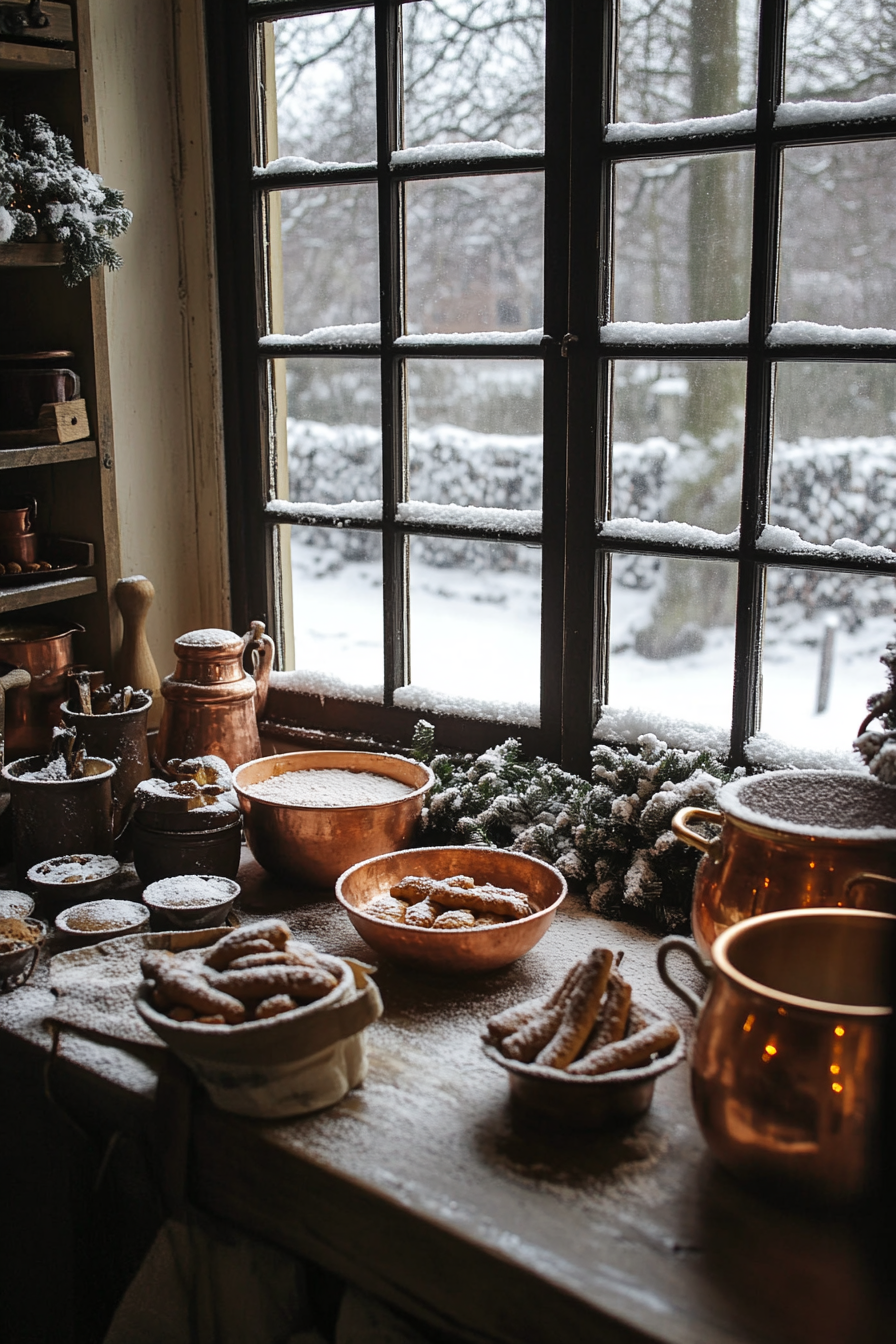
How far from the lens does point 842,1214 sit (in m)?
1.05

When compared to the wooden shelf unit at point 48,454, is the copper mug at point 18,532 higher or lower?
lower

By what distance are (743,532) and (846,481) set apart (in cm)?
16

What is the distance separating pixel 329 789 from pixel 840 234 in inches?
41.4

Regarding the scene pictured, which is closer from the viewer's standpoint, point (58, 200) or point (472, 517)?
point (58, 200)

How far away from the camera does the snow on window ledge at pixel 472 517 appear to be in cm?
195

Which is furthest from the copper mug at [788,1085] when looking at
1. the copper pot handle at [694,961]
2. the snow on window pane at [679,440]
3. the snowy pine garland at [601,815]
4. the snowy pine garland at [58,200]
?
the snowy pine garland at [58,200]

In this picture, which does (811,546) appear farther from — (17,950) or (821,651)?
(17,950)

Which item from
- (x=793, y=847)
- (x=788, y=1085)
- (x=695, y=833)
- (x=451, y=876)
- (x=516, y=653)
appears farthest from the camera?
(x=516, y=653)

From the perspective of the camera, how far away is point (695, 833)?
1426mm

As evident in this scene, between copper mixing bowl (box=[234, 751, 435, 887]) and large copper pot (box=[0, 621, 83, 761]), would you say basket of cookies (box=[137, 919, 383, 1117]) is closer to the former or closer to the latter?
copper mixing bowl (box=[234, 751, 435, 887])

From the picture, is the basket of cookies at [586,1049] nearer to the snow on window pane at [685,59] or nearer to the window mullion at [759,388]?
the window mullion at [759,388]

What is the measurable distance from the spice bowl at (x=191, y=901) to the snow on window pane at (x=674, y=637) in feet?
2.30

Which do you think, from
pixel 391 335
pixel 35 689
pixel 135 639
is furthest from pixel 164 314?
pixel 35 689

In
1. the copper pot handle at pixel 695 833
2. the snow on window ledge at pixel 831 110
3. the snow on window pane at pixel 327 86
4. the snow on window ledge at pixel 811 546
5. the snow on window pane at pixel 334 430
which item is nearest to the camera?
the copper pot handle at pixel 695 833
